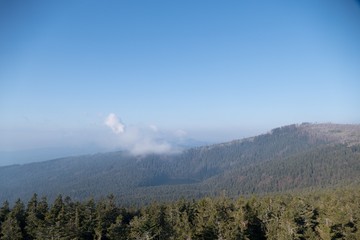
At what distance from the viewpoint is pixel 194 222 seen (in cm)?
6300

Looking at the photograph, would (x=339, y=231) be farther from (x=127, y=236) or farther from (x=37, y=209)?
(x=37, y=209)

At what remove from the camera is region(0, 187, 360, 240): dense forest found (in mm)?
48969

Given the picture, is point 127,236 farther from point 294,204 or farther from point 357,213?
point 357,213

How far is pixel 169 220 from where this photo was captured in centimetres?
6519

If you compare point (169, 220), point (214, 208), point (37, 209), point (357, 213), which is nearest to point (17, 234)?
point (37, 209)

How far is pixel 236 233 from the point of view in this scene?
160 ft

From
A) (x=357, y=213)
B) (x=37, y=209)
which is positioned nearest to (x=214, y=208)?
(x=357, y=213)

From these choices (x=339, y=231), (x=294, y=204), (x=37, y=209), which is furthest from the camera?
(x=37, y=209)

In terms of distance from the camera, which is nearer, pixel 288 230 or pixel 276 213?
pixel 288 230

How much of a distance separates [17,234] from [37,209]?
1593 cm

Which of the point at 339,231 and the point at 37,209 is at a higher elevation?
the point at 37,209

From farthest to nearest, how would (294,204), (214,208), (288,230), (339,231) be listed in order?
(294,204), (214,208), (339,231), (288,230)

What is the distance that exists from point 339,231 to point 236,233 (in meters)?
18.1

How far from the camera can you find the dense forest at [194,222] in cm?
4897
